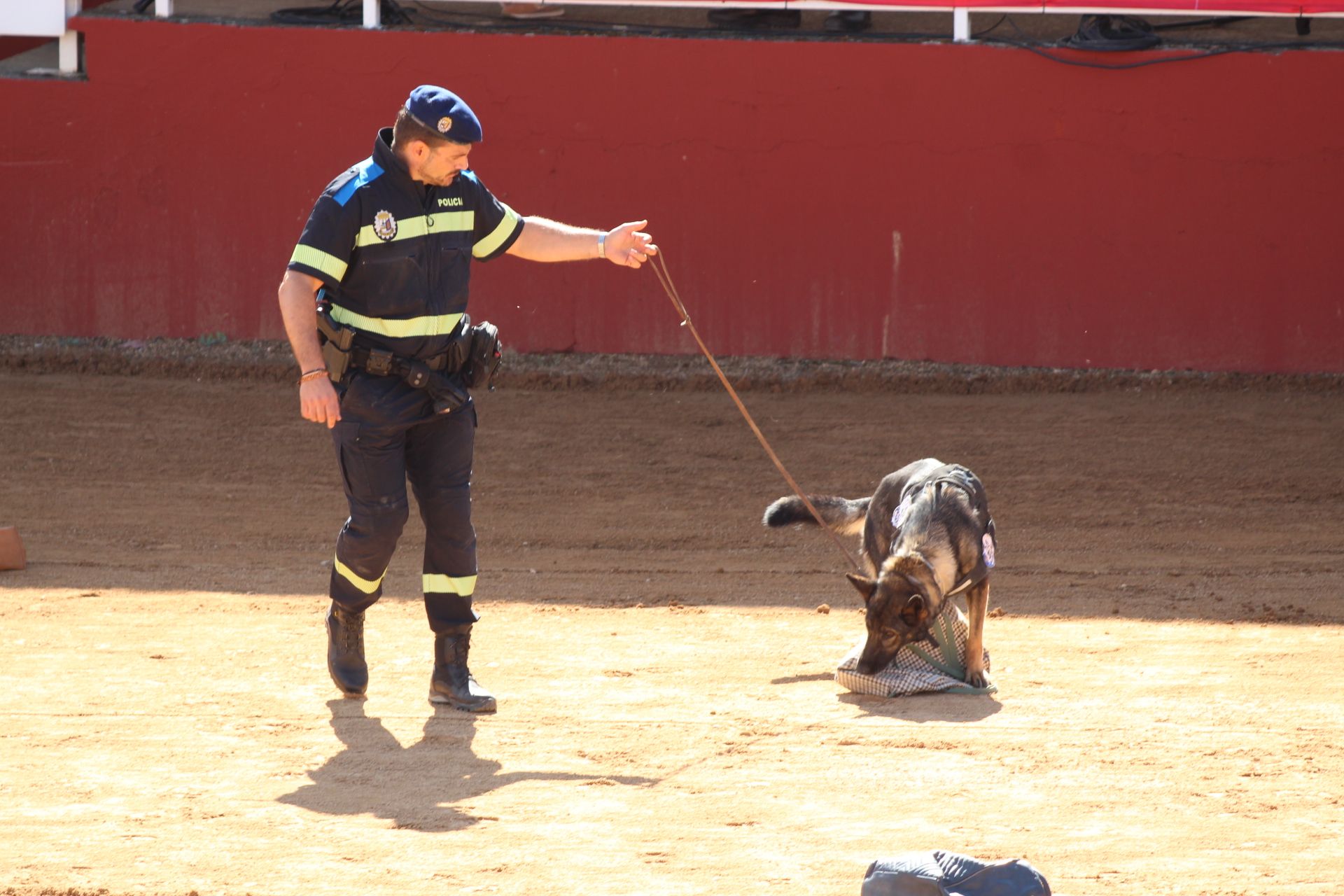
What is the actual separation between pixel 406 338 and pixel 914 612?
6.93 ft

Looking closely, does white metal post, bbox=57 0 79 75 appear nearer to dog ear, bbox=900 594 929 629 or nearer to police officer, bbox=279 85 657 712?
police officer, bbox=279 85 657 712

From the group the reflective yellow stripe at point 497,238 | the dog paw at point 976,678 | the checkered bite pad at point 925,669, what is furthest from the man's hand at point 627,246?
the dog paw at point 976,678

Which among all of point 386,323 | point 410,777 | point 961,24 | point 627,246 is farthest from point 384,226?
point 961,24

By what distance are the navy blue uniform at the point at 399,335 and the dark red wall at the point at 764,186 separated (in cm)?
618

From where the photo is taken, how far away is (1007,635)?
6914 mm

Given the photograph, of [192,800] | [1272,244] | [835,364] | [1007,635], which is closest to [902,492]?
[1007,635]

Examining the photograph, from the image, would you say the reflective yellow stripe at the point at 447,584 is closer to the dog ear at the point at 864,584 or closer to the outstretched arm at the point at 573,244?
the outstretched arm at the point at 573,244

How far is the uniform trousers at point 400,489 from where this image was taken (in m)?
5.50

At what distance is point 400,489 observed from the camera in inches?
221

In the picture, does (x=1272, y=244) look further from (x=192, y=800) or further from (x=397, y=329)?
(x=192, y=800)

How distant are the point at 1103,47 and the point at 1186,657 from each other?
6.23 meters

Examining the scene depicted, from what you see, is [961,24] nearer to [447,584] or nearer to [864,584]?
[864,584]

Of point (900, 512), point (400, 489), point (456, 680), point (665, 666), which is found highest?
point (400, 489)

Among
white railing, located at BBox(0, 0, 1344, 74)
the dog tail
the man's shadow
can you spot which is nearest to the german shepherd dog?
the dog tail
